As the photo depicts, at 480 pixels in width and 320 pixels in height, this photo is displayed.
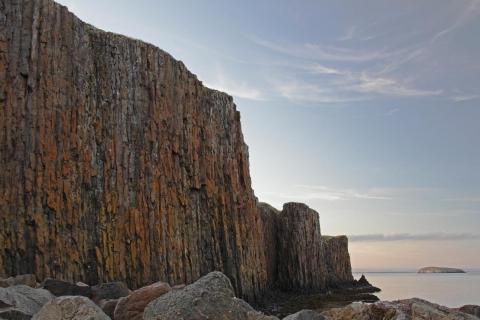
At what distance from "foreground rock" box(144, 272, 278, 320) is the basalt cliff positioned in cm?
1573

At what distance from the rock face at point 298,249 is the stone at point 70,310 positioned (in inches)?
1808

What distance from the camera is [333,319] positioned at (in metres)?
10.1

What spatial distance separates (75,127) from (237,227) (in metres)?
16.2

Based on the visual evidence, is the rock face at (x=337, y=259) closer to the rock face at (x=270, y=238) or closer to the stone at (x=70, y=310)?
the rock face at (x=270, y=238)

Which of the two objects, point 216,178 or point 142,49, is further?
point 216,178

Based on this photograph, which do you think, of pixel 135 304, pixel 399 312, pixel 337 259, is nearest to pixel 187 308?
pixel 135 304

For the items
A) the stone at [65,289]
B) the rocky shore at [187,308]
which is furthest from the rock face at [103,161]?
the rocky shore at [187,308]

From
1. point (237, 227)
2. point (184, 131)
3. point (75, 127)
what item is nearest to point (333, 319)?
point (75, 127)

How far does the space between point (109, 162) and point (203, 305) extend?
66.1 ft

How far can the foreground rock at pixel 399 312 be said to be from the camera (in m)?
9.27

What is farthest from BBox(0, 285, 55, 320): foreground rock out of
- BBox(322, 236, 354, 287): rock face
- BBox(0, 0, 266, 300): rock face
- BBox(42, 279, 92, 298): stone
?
BBox(322, 236, 354, 287): rock face

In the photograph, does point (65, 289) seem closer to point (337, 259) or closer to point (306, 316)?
point (306, 316)

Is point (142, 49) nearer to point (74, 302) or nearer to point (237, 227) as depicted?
point (237, 227)

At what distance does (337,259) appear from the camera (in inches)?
2958
